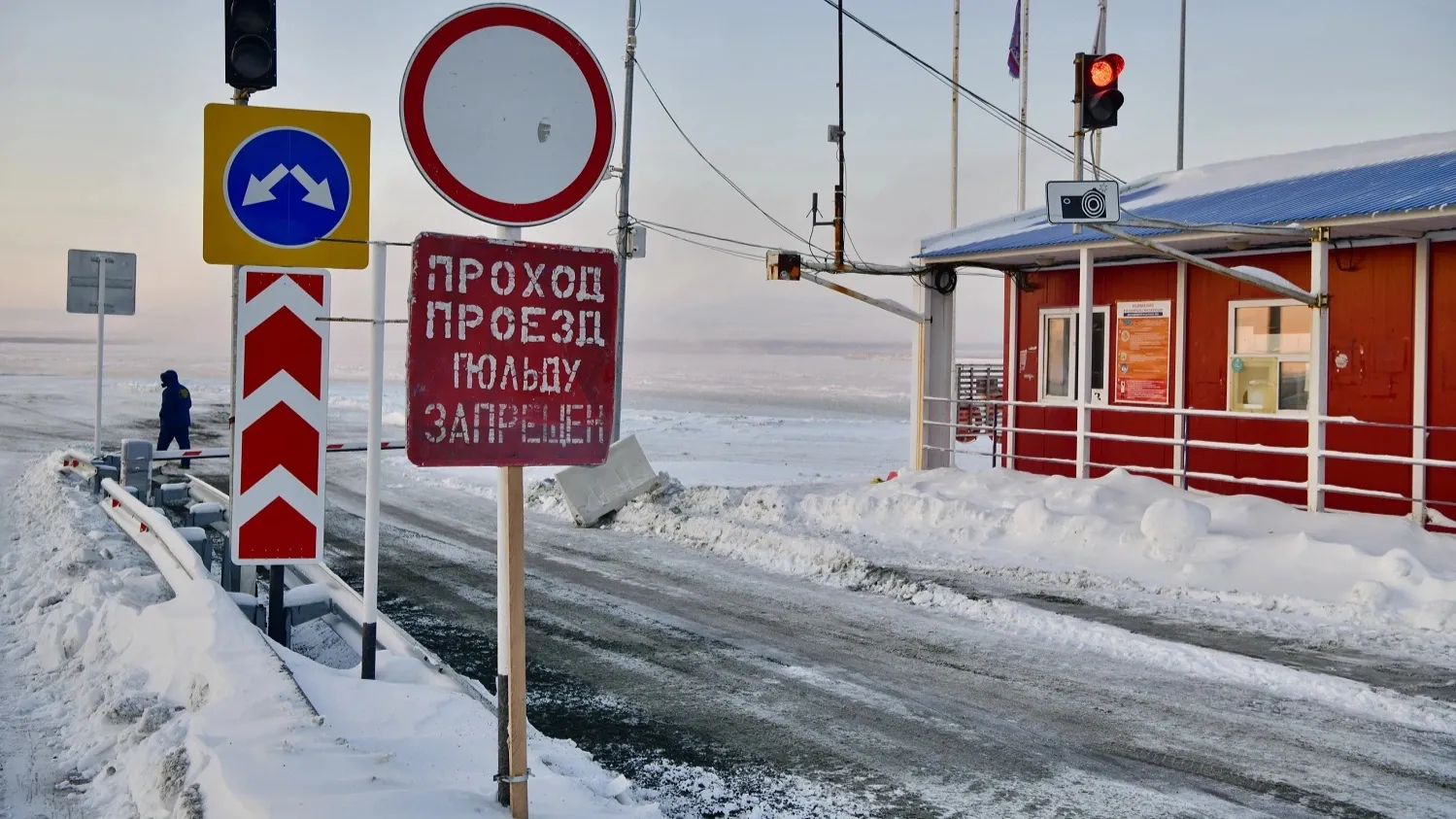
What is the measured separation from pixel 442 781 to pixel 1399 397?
468 inches

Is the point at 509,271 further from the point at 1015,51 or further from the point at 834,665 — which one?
the point at 1015,51

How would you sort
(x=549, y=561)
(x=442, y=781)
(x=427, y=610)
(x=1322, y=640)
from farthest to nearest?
(x=549, y=561), (x=427, y=610), (x=1322, y=640), (x=442, y=781)

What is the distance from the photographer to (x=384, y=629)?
662cm

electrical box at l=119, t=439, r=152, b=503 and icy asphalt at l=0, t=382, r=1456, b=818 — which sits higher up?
electrical box at l=119, t=439, r=152, b=503

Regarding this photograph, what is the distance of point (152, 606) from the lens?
6336mm

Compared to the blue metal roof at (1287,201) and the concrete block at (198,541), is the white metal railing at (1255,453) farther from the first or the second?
the concrete block at (198,541)

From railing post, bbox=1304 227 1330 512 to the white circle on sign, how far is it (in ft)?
33.9

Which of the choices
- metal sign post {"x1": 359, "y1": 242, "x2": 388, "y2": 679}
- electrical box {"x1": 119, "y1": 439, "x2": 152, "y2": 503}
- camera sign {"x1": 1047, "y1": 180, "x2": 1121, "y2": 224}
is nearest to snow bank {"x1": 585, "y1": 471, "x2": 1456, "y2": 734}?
camera sign {"x1": 1047, "y1": 180, "x2": 1121, "y2": 224}

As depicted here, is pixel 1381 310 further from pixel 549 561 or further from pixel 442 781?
pixel 442 781

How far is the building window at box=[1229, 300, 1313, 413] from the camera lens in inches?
534

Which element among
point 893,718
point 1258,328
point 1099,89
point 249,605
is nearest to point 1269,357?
point 1258,328

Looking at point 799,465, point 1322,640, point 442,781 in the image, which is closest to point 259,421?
point 442,781

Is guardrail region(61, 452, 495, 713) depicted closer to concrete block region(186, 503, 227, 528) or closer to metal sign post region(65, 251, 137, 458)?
concrete block region(186, 503, 227, 528)

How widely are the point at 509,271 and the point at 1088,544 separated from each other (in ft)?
30.6
